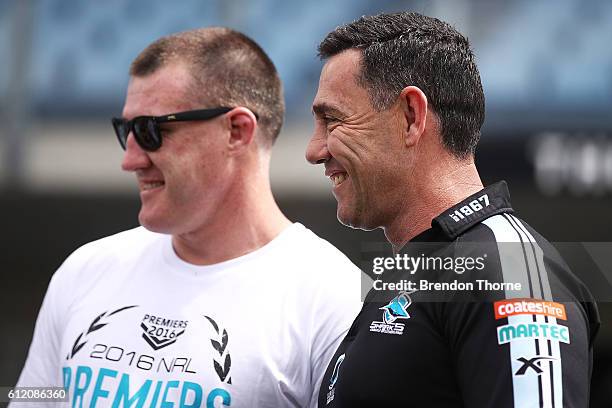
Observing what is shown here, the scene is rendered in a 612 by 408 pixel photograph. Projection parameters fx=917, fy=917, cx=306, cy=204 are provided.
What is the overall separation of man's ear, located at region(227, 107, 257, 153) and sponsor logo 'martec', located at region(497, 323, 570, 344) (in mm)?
1336

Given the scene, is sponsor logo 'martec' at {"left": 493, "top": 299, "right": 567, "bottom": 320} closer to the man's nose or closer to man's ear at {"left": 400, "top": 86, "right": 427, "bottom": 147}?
man's ear at {"left": 400, "top": 86, "right": 427, "bottom": 147}

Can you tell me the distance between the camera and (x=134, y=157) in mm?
2623

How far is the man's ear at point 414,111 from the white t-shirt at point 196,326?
0.67 meters

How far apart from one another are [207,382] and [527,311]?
1.02 meters

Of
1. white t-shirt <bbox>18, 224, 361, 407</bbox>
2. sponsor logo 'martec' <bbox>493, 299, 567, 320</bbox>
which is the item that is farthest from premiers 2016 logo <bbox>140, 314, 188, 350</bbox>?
sponsor logo 'martec' <bbox>493, 299, 567, 320</bbox>

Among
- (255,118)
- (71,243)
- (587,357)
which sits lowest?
(587,357)

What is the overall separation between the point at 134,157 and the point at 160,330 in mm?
507

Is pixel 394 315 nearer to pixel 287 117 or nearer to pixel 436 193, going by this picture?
pixel 436 193

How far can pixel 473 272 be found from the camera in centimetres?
164

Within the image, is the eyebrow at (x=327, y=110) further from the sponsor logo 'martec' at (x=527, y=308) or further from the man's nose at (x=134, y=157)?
the man's nose at (x=134, y=157)

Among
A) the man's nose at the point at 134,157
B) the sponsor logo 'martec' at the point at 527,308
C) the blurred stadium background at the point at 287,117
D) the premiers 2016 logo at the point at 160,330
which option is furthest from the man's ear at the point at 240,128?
the blurred stadium background at the point at 287,117

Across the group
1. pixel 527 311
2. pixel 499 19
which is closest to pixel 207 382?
pixel 527 311

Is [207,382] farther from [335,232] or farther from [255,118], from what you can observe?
[335,232]

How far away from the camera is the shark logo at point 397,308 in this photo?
174cm
